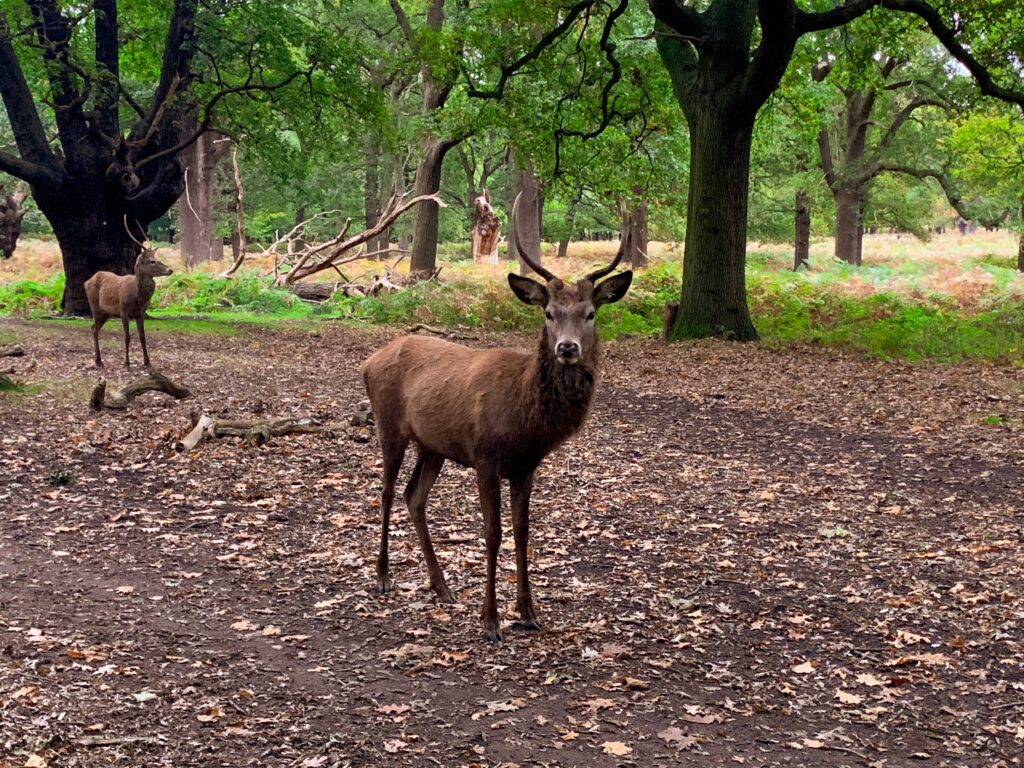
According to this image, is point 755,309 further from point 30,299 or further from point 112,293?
point 30,299

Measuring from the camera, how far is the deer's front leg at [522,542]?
545cm

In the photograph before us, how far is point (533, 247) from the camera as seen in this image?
28844 mm

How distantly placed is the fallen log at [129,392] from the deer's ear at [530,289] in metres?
6.75

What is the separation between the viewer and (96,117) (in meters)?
19.4

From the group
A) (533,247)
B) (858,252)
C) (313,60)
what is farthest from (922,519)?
(858,252)

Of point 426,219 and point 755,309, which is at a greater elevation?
point 426,219

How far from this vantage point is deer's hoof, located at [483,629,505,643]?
5297mm

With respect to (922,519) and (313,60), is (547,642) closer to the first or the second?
(922,519)

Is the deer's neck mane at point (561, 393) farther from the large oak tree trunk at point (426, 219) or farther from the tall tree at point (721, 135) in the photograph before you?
the large oak tree trunk at point (426, 219)

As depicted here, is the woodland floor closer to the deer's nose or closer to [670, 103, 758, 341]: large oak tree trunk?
the deer's nose

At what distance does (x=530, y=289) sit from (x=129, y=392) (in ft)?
22.9

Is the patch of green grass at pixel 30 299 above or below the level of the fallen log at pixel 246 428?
above

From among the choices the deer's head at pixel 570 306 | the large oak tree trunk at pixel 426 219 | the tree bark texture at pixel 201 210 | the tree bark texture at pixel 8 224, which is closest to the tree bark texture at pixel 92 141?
the large oak tree trunk at pixel 426 219

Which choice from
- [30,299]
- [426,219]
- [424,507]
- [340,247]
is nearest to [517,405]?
[424,507]
